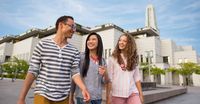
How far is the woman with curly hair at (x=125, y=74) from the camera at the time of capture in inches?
114

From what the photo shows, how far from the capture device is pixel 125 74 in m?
3.00

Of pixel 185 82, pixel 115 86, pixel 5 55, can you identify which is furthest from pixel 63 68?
pixel 5 55

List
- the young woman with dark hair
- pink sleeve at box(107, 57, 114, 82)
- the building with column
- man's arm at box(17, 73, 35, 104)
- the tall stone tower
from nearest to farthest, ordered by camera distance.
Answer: man's arm at box(17, 73, 35, 104), the young woman with dark hair, pink sleeve at box(107, 57, 114, 82), the building with column, the tall stone tower

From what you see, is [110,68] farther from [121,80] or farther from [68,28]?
[68,28]

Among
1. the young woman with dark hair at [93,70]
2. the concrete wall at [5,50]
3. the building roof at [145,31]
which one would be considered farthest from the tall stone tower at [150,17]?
the young woman with dark hair at [93,70]

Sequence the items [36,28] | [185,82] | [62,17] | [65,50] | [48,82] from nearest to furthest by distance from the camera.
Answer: [48,82] < [65,50] < [62,17] < [185,82] < [36,28]

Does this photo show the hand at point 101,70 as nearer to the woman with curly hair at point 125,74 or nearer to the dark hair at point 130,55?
the woman with curly hair at point 125,74

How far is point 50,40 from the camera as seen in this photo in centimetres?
216

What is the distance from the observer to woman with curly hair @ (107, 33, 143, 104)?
114 inches

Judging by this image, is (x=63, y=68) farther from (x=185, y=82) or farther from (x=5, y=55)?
(x=5, y=55)

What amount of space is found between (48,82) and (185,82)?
5259 centimetres

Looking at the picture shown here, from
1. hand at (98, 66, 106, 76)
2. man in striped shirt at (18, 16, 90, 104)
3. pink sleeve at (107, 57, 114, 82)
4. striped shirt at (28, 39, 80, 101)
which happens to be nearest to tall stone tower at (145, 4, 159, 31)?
pink sleeve at (107, 57, 114, 82)

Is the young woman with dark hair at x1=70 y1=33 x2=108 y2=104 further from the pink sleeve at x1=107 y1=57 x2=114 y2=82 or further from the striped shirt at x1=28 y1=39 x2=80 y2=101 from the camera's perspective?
the striped shirt at x1=28 y1=39 x2=80 y2=101

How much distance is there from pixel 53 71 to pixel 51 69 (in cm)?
3
